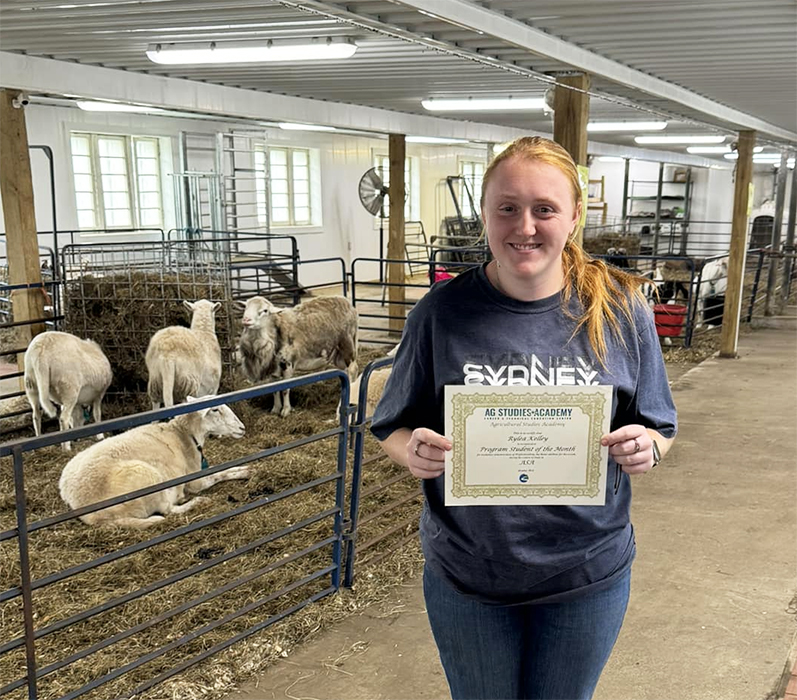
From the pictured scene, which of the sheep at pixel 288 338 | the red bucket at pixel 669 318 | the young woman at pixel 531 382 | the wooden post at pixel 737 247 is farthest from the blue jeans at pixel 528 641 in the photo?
the red bucket at pixel 669 318

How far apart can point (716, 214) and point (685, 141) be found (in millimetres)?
12956

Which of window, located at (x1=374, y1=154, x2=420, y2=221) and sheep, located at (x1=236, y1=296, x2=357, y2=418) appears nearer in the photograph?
sheep, located at (x1=236, y1=296, x2=357, y2=418)

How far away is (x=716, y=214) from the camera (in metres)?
27.3

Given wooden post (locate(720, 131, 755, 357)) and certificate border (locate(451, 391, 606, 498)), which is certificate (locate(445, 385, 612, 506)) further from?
wooden post (locate(720, 131, 755, 357))

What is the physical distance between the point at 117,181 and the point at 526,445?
13736 mm

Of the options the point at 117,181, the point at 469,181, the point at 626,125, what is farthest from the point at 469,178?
the point at 117,181

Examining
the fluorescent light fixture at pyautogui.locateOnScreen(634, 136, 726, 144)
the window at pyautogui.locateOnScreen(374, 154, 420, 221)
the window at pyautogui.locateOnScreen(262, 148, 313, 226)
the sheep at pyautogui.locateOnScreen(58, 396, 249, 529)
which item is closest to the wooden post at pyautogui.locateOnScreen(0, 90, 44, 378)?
the sheep at pyautogui.locateOnScreen(58, 396, 249, 529)

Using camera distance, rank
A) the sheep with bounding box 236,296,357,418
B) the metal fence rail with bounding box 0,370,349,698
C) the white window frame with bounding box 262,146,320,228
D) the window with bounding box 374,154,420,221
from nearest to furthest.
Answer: the metal fence rail with bounding box 0,370,349,698 → the sheep with bounding box 236,296,357,418 → the white window frame with bounding box 262,146,320,228 → the window with bounding box 374,154,420,221

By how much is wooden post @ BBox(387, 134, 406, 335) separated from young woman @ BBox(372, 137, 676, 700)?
998cm

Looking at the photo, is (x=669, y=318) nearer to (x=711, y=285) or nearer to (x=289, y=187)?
(x=711, y=285)

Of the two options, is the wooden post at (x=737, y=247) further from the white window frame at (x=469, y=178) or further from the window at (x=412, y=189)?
the white window frame at (x=469, y=178)

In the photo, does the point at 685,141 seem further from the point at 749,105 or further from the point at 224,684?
the point at 224,684

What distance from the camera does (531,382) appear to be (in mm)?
1612

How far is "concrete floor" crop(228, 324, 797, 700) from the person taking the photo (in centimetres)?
320
